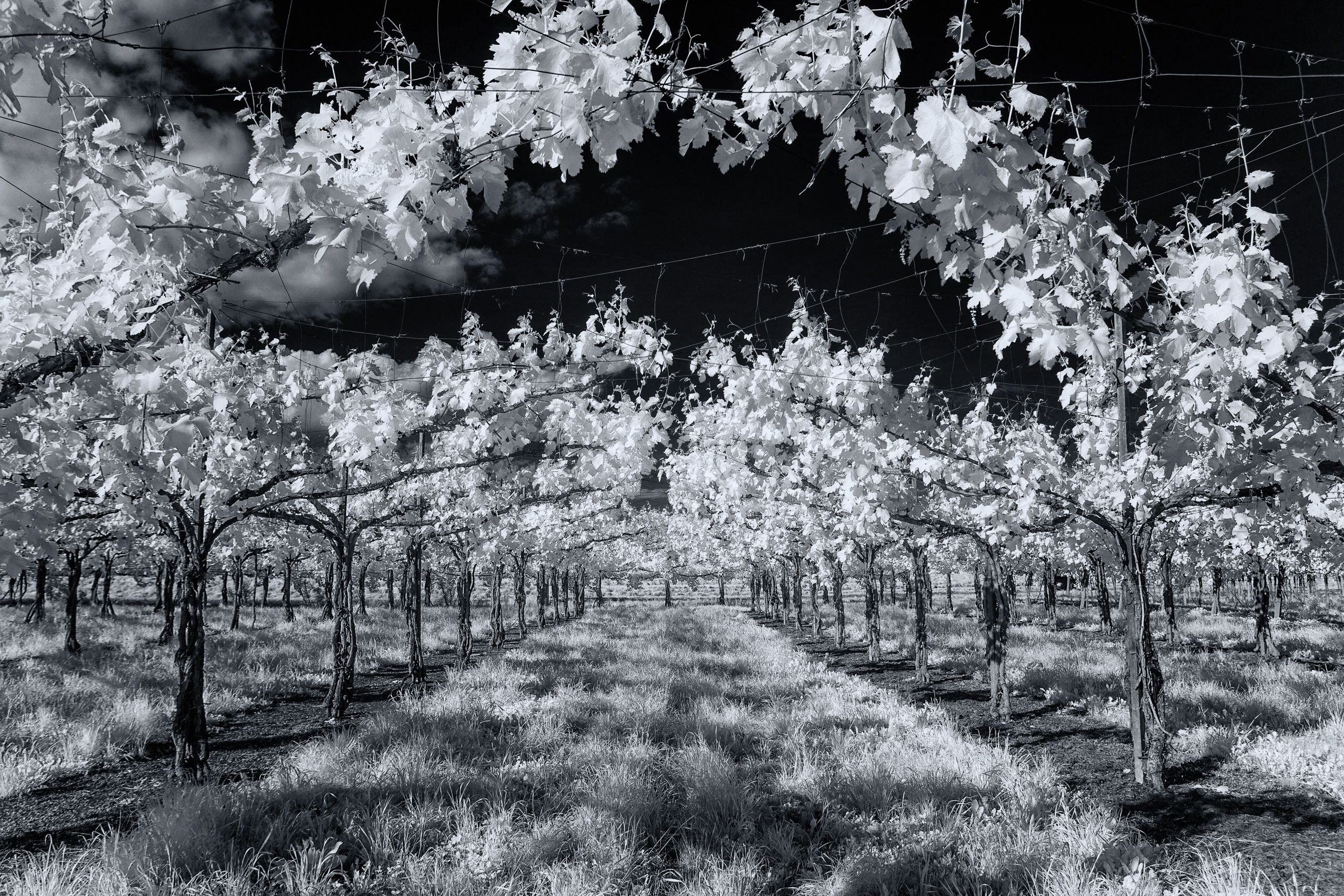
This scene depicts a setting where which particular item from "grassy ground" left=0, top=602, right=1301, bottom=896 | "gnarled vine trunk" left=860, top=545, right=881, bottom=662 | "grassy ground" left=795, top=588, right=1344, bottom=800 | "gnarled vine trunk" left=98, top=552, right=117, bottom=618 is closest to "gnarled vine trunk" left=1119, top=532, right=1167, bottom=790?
"grassy ground" left=0, top=602, right=1301, bottom=896

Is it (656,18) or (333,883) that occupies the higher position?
(656,18)

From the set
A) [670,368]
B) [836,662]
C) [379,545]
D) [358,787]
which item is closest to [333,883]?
[358,787]

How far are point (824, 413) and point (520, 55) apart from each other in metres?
6.21

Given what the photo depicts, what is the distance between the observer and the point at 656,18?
225cm

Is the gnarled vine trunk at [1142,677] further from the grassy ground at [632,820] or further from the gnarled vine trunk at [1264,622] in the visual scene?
the gnarled vine trunk at [1264,622]

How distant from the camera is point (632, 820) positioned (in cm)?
532

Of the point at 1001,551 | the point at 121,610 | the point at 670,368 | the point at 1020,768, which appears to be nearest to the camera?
the point at 1020,768

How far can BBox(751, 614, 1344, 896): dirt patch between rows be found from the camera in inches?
215

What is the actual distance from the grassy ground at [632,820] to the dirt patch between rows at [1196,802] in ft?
2.01

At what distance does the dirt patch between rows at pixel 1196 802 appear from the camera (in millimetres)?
5457

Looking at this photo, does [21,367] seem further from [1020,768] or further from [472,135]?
[1020,768]

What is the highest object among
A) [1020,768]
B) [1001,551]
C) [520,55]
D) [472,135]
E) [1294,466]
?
[520,55]

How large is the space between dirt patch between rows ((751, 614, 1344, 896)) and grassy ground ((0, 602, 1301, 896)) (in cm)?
61

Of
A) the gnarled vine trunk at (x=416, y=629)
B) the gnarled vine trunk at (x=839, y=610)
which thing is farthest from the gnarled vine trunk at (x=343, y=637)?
the gnarled vine trunk at (x=839, y=610)
